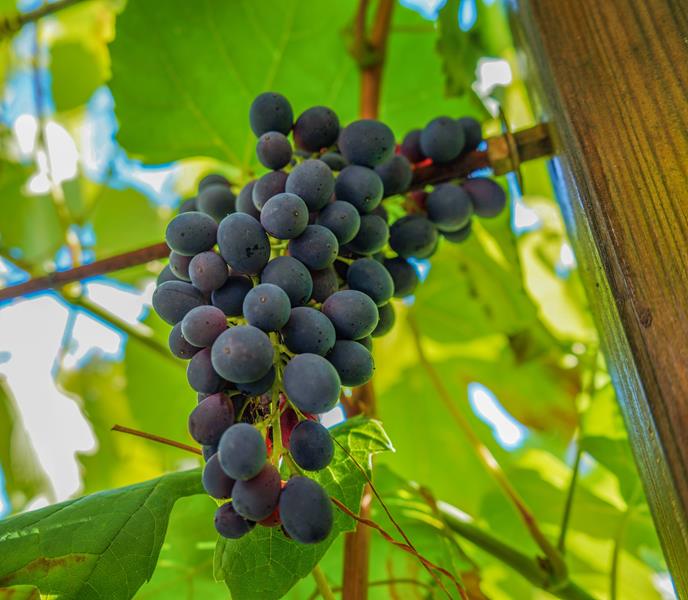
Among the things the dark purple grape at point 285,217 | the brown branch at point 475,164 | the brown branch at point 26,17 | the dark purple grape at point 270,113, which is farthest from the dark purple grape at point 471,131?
the brown branch at point 26,17

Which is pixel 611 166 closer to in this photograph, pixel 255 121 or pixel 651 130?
pixel 651 130

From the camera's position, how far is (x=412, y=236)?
85cm

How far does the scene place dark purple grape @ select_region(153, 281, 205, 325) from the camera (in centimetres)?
66

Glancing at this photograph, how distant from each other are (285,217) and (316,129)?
0.70ft

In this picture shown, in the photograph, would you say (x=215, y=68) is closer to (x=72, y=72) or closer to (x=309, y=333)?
(x=309, y=333)

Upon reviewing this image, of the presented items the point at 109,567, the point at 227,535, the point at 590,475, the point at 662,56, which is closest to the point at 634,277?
the point at 662,56

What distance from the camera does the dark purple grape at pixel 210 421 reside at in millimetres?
579

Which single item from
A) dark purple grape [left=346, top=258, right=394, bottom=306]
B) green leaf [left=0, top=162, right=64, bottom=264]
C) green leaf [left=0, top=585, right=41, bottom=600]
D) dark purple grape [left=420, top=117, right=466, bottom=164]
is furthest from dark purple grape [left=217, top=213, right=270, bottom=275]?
green leaf [left=0, top=162, right=64, bottom=264]

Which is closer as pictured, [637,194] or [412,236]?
[637,194]

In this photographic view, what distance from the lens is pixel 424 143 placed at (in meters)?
0.87

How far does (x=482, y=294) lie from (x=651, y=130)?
868 mm

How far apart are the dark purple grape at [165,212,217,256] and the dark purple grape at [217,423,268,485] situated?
0.21m

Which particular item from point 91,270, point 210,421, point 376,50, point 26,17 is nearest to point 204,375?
point 210,421

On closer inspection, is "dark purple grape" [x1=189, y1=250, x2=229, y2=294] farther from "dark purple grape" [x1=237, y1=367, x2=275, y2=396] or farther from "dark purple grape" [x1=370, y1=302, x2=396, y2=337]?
"dark purple grape" [x1=370, y1=302, x2=396, y2=337]
